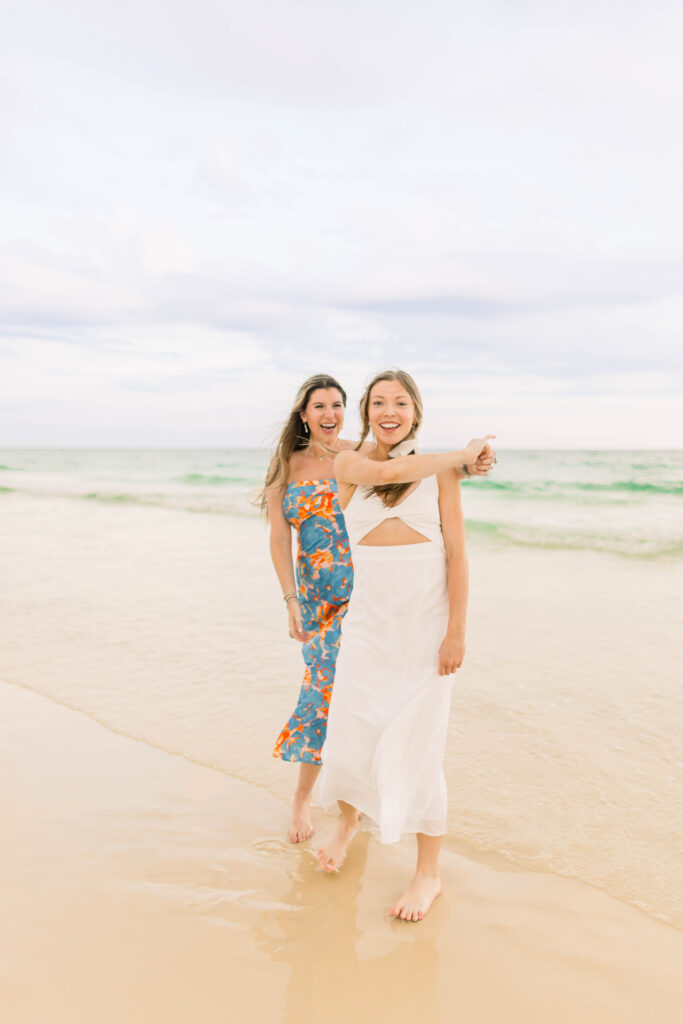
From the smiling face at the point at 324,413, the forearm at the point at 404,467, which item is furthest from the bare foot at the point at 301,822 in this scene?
the smiling face at the point at 324,413

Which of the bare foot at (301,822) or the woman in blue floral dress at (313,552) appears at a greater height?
the woman in blue floral dress at (313,552)

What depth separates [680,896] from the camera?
282 cm

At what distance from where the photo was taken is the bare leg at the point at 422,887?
8.71 ft

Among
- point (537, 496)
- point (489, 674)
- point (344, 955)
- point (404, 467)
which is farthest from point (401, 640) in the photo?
point (537, 496)

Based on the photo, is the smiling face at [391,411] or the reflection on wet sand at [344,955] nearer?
the reflection on wet sand at [344,955]

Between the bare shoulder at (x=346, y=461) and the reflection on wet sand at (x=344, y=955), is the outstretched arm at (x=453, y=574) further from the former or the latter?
the reflection on wet sand at (x=344, y=955)

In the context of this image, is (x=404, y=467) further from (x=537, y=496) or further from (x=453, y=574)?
(x=537, y=496)

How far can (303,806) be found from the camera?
132 inches

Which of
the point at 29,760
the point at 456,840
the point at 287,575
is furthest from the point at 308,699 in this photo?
the point at 29,760

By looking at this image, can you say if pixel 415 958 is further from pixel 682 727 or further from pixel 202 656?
pixel 202 656

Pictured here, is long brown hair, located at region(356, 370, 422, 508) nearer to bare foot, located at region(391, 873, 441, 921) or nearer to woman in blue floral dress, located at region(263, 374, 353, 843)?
→ woman in blue floral dress, located at region(263, 374, 353, 843)

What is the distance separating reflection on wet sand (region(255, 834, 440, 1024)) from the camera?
2191 mm

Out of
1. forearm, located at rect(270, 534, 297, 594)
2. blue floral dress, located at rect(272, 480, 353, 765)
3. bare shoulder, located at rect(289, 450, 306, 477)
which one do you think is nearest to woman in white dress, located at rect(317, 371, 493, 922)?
blue floral dress, located at rect(272, 480, 353, 765)

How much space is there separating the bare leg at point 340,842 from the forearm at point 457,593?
37.3 inches
